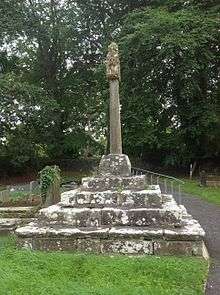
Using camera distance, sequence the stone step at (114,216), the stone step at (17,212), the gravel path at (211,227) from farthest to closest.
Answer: the stone step at (17,212)
the stone step at (114,216)
the gravel path at (211,227)

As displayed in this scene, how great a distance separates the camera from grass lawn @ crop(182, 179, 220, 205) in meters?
18.8

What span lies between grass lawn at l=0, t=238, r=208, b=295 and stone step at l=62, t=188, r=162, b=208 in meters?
1.77

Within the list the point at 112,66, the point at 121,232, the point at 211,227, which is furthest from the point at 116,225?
the point at 112,66

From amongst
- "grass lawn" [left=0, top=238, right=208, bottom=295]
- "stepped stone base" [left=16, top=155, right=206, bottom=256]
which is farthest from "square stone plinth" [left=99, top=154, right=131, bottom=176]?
"grass lawn" [left=0, top=238, right=208, bottom=295]

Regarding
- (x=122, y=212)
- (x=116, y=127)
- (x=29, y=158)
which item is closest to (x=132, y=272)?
(x=122, y=212)

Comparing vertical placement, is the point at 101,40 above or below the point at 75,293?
above

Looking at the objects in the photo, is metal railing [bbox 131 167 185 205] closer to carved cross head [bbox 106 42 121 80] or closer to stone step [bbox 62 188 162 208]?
carved cross head [bbox 106 42 121 80]

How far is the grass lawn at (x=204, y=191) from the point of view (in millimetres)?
18837

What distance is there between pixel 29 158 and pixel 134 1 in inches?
522

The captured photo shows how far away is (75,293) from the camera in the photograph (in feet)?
21.4

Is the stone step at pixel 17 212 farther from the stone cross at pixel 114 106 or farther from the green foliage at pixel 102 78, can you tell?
the green foliage at pixel 102 78

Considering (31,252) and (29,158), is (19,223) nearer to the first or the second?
(31,252)

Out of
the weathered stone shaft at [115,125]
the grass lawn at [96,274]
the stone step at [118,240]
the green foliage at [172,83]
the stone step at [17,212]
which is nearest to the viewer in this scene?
the grass lawn at [96,274]

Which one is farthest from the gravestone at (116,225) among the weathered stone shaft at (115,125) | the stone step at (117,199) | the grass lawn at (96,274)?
the weathered stone shaft at (115,125)
